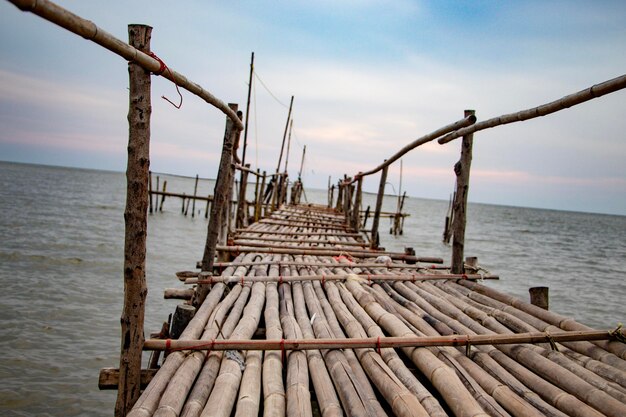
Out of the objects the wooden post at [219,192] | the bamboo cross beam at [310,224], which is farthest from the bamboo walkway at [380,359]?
the bamboo cross beam at [310,224]

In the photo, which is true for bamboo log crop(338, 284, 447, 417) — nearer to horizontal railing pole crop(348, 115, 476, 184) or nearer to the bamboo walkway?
the bamboo walkway

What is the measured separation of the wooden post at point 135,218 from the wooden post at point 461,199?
382 cm

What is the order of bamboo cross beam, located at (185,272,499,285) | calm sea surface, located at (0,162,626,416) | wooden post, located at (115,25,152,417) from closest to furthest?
wooden post, located at (115,25,152,417) < bamboo cross beam, located at (185,272,499,285) < calm sea surface, located at (0,162,626,416)

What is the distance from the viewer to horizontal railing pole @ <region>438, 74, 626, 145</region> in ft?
10.7

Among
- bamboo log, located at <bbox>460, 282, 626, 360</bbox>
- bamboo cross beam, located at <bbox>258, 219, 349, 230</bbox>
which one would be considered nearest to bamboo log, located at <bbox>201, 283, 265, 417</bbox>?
bamboo log, located at <bbox>460, 282, 626, 360</bbox>

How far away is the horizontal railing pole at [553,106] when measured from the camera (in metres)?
3.27

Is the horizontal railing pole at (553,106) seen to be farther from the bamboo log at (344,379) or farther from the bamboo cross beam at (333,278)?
the bamboo log at (344,379)

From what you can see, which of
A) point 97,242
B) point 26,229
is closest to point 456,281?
point 97,242

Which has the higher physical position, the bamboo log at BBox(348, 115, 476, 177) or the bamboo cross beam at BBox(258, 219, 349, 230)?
the bamboo log at BBox(348, 115, 476, 177)

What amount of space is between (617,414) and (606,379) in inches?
19.3

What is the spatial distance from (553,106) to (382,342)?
8.85 feet

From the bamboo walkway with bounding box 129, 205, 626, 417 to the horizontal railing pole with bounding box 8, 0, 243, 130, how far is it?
5.87 feet

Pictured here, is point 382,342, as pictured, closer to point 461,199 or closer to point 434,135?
point 461,199

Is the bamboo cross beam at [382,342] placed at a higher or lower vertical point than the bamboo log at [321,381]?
higher
